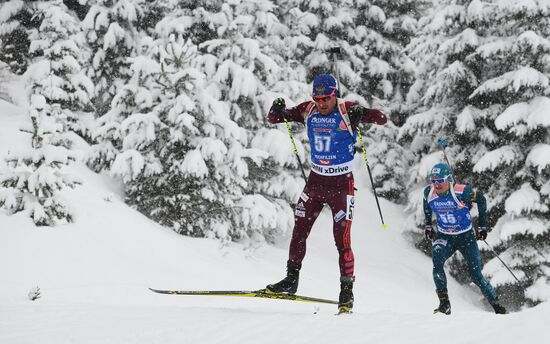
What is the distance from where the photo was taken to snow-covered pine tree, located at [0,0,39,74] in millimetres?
18344

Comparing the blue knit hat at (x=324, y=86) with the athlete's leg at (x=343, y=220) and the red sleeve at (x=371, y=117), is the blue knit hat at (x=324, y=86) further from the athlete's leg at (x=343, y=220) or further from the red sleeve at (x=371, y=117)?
the athlete's leg at (x=343, y=220)

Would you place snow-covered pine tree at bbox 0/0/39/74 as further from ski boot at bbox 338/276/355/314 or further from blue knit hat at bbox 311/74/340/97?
ski boot at bbox 338/276/355/314

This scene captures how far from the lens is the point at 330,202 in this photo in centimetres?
633

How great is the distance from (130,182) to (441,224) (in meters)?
8.86

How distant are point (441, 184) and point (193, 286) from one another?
17.4ft

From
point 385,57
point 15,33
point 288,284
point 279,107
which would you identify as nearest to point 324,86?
point 279,107

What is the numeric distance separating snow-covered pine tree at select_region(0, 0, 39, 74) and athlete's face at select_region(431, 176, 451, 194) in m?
16.1

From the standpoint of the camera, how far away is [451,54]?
16.8 m

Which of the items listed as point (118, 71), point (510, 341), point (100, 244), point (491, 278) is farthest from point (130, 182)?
point (510, 341)

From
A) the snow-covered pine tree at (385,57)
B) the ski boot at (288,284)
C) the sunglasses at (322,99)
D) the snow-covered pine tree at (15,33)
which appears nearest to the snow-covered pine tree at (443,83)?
the snow-covered pine tree at (385,57)

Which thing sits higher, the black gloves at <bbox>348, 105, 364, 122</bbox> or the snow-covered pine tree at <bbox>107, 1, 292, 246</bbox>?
the snow-covered pine tree at <bbox>107, 1, 292, 246</bbox>

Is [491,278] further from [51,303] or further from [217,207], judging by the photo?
[51,303]

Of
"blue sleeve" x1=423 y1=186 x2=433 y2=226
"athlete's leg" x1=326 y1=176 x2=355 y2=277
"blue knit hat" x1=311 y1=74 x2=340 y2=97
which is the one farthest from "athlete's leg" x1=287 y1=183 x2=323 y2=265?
"blue sleeve" x1=423 y1=186 x2=433 y2=226

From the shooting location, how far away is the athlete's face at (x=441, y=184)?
792 cm
